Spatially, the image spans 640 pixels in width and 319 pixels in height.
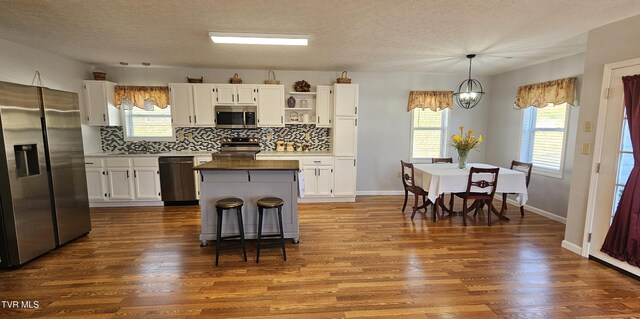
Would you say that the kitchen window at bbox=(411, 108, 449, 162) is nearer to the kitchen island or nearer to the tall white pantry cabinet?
the tall white pantry cabinet

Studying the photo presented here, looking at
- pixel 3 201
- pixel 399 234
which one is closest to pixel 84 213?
pixel 3 201

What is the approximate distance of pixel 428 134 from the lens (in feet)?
18.2

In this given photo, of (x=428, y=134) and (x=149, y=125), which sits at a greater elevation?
(x=149, y=125)

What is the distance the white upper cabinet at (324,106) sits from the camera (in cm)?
497

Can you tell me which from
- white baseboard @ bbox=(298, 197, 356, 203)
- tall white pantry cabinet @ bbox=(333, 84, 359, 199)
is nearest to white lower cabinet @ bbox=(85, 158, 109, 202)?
white baseboard @ bbox=(298, 197, 356, 203)

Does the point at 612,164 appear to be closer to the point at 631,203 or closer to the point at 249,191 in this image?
the point at 631,203

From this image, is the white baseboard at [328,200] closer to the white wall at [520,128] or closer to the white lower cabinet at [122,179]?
the white lower cabinet at [122,179]

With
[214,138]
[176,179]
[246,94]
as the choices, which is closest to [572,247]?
[246,94]

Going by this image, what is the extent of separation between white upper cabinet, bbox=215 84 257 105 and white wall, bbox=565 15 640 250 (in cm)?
446

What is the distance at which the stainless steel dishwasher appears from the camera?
4.70m

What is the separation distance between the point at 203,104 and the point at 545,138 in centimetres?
570

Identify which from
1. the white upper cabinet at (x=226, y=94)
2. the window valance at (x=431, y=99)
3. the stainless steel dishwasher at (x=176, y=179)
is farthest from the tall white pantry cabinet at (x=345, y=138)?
the stainless steel dishwasher at (x=176, y=179)

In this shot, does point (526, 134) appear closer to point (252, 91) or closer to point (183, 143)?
point (252, 91)

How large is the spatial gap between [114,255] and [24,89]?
73.6 inches
